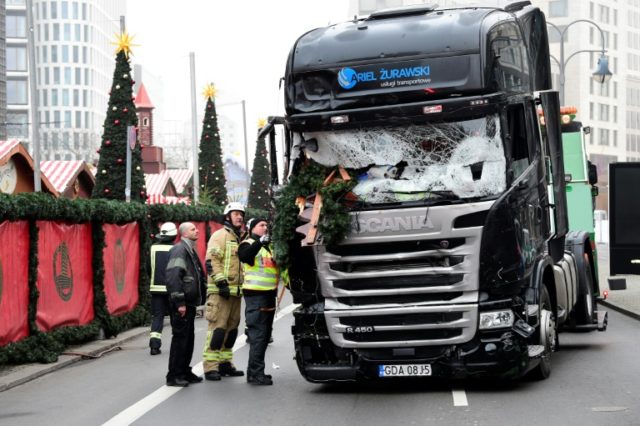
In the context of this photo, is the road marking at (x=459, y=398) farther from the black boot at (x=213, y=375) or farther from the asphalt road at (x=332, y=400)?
the black boot at (x=213, y=375)

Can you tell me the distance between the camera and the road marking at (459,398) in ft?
38.0

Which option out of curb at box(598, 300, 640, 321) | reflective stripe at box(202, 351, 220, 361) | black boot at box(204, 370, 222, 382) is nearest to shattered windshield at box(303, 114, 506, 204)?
reflective stripe at box(202, 351, 220, 361)

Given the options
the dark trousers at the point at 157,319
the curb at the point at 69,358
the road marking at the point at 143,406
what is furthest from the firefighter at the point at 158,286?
the road marking at the point at 143,406

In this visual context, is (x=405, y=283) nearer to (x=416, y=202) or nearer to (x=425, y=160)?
(x=416, y=202)

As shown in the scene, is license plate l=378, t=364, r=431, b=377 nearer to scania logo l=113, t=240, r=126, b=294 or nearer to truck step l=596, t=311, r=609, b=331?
truck step l=596, t=311, r=609, b=331

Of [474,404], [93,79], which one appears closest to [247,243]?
[474,404]

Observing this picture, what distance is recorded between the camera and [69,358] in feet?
55.6

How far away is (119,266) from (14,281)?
618cm

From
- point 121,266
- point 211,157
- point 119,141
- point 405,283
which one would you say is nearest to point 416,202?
point 405,283

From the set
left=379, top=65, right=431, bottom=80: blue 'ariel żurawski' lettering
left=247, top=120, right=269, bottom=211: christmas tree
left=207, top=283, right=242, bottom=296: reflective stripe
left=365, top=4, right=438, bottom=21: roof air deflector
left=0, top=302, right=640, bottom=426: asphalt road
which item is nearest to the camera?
left=0, top=302, right=640, bottom=426: asphalt road

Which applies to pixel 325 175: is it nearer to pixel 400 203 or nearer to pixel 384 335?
pixel 400 203

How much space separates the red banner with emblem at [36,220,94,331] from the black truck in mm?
5607

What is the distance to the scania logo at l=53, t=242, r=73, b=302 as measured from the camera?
17.9m

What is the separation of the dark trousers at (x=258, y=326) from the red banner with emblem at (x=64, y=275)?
14.2ft
